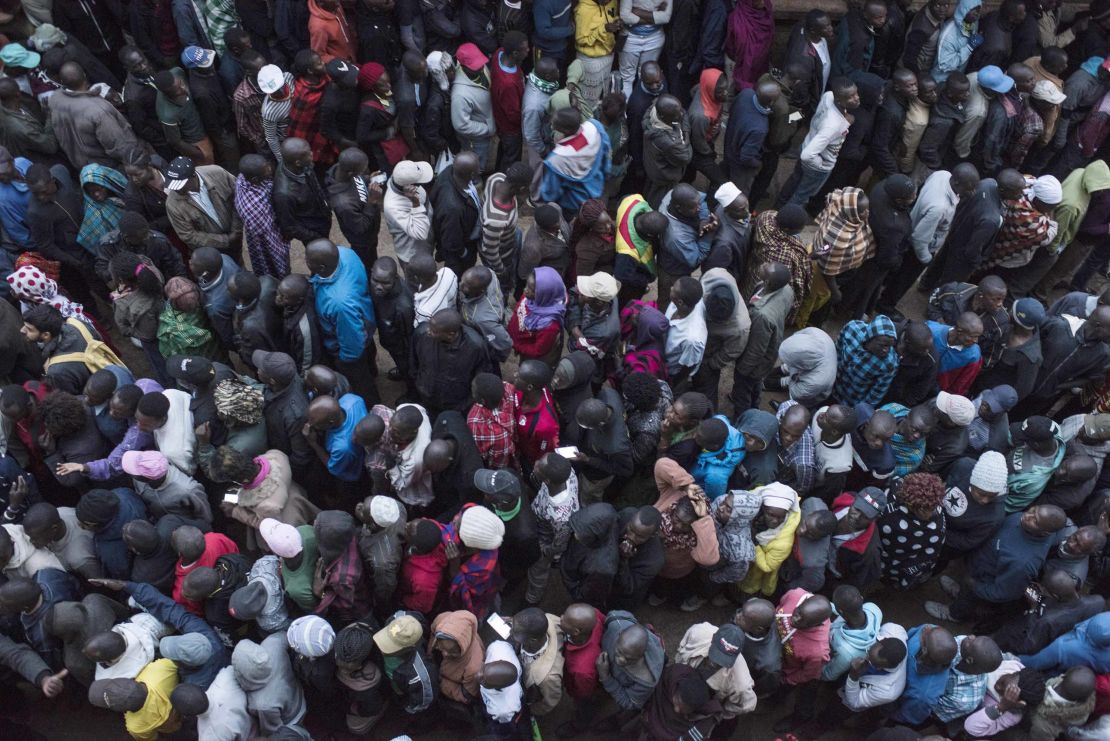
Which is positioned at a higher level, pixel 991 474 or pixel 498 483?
pixel 991 474

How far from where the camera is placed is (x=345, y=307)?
682 cm

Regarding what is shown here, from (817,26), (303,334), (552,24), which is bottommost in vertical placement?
(303,334)

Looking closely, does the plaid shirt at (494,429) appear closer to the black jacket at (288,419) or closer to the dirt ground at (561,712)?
the black jacket at (288,419)

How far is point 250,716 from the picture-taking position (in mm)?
5340

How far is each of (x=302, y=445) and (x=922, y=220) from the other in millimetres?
5511

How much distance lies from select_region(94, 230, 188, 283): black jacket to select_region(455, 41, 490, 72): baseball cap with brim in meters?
3.13

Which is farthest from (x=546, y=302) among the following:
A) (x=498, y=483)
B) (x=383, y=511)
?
(x=383, y=511)

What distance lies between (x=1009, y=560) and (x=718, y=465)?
6.88ft

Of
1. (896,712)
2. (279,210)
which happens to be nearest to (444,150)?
(279,210)

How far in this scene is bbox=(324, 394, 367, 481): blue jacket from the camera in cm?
628

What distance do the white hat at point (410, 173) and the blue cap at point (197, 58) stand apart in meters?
2.75

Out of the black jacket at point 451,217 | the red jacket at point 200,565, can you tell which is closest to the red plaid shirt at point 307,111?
the black jacket at point 451,217

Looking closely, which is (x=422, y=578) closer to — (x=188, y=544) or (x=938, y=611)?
(x=188, y=544)

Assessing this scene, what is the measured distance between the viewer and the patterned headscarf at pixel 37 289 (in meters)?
6.81
